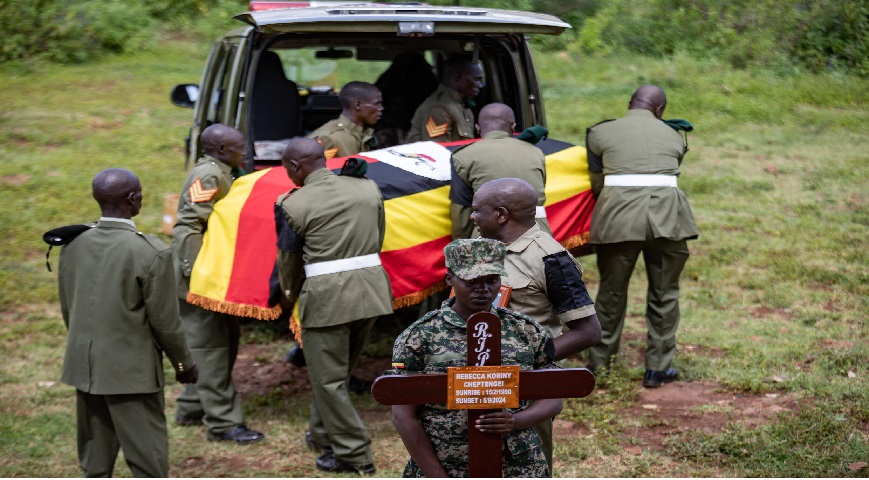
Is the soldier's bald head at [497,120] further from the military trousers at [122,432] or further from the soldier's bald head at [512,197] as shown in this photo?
the military trousers at [122,432]

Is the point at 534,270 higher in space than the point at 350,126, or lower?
higher

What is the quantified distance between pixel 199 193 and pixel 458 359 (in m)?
3.04

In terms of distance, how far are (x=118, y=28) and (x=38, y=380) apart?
12116 mm

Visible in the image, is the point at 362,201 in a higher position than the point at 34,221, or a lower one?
higher

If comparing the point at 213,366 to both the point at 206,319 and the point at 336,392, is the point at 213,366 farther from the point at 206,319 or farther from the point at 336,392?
the point at 336,392

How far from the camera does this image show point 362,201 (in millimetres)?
5391

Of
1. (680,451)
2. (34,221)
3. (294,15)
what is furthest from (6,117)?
(680,451)

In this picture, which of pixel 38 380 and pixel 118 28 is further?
pixel 118 28

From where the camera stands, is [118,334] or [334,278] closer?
[118,334]

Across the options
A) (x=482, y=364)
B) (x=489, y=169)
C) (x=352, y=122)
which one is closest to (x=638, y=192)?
(x=489, y=169)

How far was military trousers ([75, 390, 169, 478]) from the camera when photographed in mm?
4543

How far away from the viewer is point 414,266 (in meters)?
5.88

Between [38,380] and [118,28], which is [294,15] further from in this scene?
[118,28]

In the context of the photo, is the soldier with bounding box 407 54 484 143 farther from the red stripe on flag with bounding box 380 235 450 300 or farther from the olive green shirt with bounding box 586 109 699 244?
the red stripe on flag with bounding box 380 235 450 300
